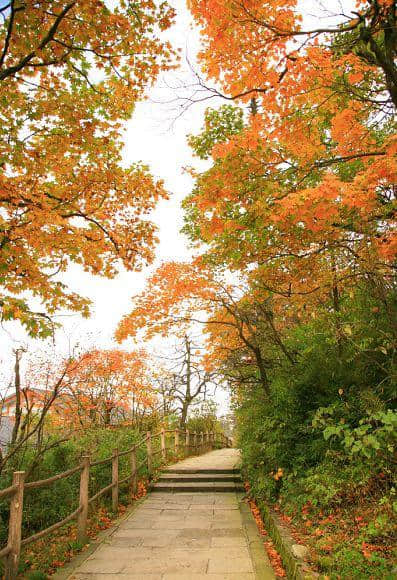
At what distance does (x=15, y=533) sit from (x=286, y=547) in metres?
2.80

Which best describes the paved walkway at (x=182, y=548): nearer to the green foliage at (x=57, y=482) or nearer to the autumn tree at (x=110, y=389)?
the green foliage at (x=57, y=482)

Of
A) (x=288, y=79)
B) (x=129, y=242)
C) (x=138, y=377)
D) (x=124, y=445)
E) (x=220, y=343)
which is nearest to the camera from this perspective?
(x=288, y=79)

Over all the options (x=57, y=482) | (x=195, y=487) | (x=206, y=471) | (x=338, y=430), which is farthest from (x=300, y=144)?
(x=206, y=471)

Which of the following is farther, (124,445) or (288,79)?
(124,445)

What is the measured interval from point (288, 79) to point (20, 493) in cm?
544

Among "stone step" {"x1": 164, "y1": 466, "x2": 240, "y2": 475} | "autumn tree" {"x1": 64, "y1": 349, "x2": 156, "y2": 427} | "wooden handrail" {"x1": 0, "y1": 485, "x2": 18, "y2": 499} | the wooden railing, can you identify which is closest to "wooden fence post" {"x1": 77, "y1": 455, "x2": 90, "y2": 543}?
the wooden railing

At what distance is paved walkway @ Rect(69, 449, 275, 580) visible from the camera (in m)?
4.16

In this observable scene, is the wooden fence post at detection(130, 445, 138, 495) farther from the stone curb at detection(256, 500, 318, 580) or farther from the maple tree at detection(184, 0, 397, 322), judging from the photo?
the maple tree at detection(184, 0, 397, 322)

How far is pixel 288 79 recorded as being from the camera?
4.64 metres

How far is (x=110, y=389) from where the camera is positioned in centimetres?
1697

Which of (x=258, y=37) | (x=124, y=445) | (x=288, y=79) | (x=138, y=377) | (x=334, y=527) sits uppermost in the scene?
(x=258, y=37)

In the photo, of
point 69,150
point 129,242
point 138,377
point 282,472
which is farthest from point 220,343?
point 138,377

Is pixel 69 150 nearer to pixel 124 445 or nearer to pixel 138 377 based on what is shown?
pixel 124 445

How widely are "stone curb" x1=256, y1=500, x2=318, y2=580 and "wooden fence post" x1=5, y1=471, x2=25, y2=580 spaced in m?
2.61
